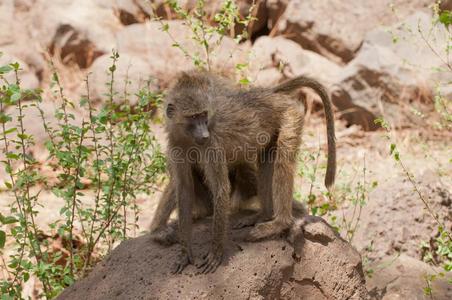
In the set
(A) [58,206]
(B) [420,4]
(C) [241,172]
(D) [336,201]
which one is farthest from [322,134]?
(C) [241,172]

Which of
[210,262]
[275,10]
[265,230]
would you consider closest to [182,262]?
[210,262]

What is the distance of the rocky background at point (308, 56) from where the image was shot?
1038cm

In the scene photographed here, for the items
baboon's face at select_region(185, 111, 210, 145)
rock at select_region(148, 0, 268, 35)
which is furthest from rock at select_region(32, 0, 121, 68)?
baboon's face at select_region(185, 111, 210, 145)

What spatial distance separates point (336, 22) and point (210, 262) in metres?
8.70

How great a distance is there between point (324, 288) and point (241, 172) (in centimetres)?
125

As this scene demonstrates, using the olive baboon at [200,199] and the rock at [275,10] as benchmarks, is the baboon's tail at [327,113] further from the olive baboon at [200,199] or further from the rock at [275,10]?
the rock at [275,10]

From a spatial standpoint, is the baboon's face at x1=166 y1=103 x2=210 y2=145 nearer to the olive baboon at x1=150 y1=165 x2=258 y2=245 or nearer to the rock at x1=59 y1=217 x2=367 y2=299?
the olive baboon at x1=150 y1=165 x2=258 y2=245

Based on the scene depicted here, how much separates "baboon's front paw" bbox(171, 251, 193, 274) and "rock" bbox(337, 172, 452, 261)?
2.84m

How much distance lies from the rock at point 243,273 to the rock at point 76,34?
8.48 metres

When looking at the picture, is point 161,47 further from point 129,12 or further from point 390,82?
point 390,82

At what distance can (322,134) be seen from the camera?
10828 mm

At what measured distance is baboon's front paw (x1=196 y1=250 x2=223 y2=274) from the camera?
4.54 m

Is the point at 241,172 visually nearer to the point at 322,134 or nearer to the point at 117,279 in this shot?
the point at 117,279

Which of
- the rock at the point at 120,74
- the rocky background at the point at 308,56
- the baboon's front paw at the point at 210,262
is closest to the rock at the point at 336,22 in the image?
the rocky background at the point at 308,56
